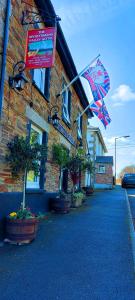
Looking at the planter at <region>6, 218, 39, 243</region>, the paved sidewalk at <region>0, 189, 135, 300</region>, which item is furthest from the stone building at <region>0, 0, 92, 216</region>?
the paved sidewalk at <region>0, 189, 135, 300</region>

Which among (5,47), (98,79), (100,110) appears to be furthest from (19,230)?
(100,110)

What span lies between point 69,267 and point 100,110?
37.0 ft

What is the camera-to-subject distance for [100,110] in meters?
14.8

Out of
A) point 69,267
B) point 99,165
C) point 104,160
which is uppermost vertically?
point 104,160

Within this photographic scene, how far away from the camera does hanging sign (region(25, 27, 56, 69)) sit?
265 inches

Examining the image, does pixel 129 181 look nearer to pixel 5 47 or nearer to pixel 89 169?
pixel 89 169

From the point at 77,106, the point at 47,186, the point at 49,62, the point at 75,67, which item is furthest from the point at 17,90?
the point at 77,106

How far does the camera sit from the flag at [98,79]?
11.6 metres

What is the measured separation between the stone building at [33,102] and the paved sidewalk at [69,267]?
137 centimetres

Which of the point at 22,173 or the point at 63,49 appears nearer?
the point at 22,173

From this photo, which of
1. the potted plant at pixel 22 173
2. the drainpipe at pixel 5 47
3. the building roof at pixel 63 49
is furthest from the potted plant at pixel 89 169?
the drainpipe at pixel 5 47

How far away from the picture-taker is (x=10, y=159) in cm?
617

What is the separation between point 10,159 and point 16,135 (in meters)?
0.75

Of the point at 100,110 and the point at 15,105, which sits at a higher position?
the point at 100,110
